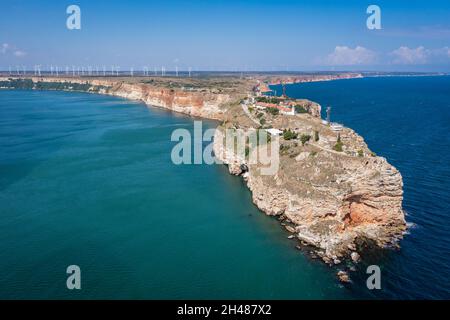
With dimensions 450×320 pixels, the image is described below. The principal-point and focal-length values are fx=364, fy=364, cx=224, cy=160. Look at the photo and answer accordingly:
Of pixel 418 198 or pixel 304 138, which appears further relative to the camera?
pixel 304 138

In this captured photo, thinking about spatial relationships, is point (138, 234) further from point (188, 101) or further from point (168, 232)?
point (188, 101)

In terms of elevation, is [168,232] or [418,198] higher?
[418,198]

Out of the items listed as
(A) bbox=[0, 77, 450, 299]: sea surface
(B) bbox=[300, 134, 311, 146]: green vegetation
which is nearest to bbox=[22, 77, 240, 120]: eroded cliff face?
(A) bbox=[0, 77, 450, 299]: sea surface

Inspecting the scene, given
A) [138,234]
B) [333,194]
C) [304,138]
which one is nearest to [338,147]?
[304,138]

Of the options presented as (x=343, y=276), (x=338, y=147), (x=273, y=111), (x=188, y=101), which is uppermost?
(x=188, y=101)

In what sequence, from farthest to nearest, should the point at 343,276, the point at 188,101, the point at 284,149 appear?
the point at 188,101
the point at 284,149
the point at 343,276
